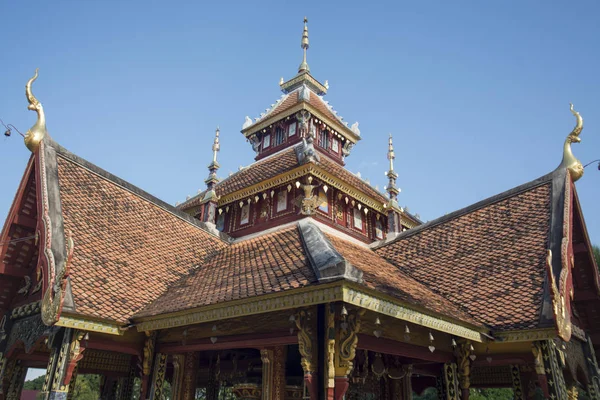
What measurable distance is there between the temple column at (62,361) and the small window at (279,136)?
10.6 metres

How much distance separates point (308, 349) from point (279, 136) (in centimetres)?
1161

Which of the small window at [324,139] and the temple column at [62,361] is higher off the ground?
the small window at [324,139]

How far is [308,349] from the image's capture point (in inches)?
264

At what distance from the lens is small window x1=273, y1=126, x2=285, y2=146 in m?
17.0

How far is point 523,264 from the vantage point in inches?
379

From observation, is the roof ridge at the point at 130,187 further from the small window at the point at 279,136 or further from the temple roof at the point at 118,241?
the small window at the point at 279,136

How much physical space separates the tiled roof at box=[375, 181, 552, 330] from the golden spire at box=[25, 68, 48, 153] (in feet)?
31.0

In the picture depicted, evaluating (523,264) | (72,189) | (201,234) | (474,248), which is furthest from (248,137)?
(523,264)

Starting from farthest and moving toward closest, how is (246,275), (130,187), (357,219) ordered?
(357,219)
(130,187)
(246,275)

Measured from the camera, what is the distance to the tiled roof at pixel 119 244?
28.8ft

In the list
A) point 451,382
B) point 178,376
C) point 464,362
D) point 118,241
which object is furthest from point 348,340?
point 118,241

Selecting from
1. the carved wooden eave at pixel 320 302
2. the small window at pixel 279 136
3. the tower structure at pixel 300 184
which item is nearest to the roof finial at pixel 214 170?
the tower structure at pixel 300 184

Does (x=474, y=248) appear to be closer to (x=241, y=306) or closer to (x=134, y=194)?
(x=241, y=306)

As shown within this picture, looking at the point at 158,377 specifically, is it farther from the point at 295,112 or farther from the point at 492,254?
the point at 295,112
